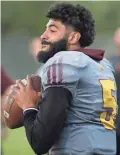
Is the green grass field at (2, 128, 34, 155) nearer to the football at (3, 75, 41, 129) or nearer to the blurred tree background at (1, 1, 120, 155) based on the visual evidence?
the football at (3, 75, 41, 129)

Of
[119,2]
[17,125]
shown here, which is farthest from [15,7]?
[17,125]

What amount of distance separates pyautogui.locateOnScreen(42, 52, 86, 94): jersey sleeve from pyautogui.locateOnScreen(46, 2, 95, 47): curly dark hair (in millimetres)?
311

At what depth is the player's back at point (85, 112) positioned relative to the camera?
3551 millimetres

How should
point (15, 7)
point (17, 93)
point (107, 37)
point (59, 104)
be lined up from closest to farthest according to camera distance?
point (59, 104), point (17, 93), point (107, 37), point (15, 7)

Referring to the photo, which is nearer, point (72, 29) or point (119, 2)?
point (72, 29)

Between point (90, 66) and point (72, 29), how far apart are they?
30 cm

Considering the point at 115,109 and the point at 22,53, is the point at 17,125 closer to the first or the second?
the point at 115,109

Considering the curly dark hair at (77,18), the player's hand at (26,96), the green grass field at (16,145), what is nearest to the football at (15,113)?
the player's hand at (26,96)

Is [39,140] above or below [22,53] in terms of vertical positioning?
above

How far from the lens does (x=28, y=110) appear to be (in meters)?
3.62

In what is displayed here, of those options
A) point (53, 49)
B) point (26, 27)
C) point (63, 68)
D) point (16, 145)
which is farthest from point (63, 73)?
point (26, 27)

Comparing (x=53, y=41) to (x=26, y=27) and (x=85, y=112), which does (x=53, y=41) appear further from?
(x=26, y=27)

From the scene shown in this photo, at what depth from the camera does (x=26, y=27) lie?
1033 inches

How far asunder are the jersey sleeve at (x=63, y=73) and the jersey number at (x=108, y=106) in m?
0.23
